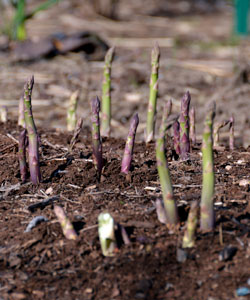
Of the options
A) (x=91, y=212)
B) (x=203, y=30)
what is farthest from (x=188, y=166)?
(x=203, y=30)

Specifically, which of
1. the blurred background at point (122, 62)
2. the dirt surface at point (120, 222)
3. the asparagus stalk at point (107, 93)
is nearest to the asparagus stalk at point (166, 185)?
the dirt surface at point (120, 222)

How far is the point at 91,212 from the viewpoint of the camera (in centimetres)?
235

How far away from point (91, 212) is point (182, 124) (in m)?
0.82

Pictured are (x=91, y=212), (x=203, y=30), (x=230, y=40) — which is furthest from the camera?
(x=203, y=30)

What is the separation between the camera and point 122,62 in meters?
7.04

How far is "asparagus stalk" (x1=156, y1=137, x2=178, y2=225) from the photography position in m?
2.12

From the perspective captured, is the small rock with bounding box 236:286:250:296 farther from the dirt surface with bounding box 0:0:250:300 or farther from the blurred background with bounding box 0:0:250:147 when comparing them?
the blurred background with bounding box 0:0:250:147

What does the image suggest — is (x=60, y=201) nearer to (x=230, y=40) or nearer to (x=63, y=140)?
(x=63, y=140)

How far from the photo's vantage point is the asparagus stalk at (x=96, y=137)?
264 centimetres

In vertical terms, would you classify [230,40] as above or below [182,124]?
below

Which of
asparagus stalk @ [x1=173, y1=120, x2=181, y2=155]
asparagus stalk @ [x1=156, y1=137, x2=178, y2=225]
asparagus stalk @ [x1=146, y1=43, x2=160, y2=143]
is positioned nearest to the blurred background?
asparagus stalk @ [x1=146, y1=43, x2=160, y2=143]

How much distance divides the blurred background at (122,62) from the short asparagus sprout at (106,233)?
268 centimetres

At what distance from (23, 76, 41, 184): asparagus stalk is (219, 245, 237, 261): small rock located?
105 centimetres

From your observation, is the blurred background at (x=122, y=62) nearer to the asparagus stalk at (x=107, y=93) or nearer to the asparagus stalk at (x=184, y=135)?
the asparagus stalk at (x=107, y=93)
